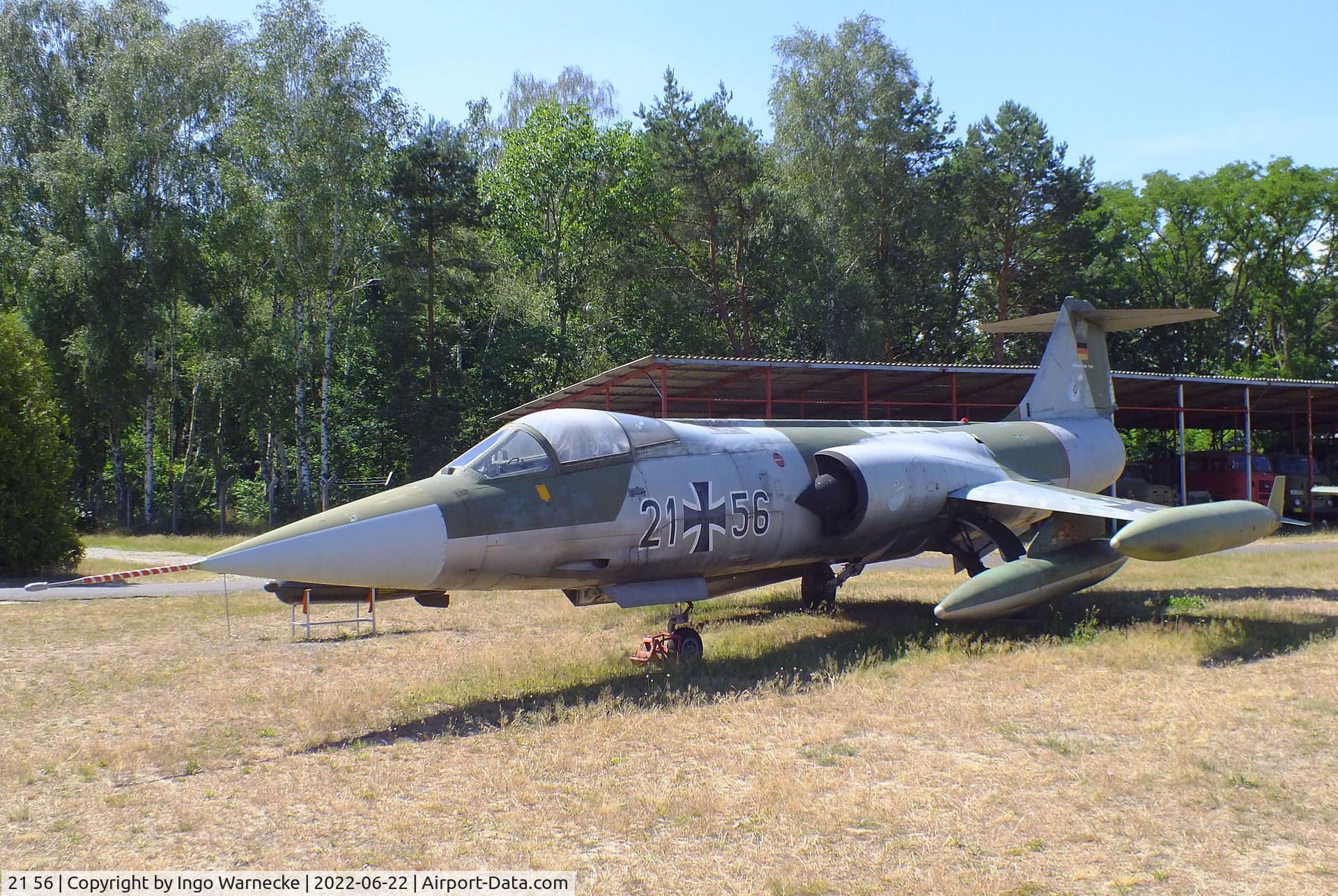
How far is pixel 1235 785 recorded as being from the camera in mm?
5828

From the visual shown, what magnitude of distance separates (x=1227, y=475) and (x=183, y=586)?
29.4m

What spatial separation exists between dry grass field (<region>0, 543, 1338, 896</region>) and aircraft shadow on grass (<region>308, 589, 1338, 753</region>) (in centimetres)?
6

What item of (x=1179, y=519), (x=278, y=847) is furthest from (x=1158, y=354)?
(x=278, y=847)

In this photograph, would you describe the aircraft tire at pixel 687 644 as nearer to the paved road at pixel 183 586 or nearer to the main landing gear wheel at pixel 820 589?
the main landing gear wheel at pixel 820 589

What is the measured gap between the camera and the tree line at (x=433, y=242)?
32.8 meters

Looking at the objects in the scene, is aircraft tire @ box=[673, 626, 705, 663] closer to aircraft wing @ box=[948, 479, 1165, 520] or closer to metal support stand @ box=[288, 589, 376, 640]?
aircraft wing @ box=[948, 479, 1165, 520]

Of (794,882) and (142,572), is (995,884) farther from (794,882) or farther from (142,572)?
(142,572)

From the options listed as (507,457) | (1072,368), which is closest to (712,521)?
(507,457)

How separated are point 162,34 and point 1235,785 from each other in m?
41.1

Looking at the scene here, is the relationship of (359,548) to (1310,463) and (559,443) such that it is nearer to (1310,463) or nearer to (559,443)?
(559,443)

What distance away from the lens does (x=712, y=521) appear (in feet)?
32.4

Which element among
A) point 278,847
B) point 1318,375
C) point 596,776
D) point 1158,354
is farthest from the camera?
point 1318,375

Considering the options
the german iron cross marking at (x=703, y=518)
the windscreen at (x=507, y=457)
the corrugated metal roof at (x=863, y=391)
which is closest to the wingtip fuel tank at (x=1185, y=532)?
the german iron cross marking at (x=703, y=518)

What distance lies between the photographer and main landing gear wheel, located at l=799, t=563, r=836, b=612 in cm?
1366
